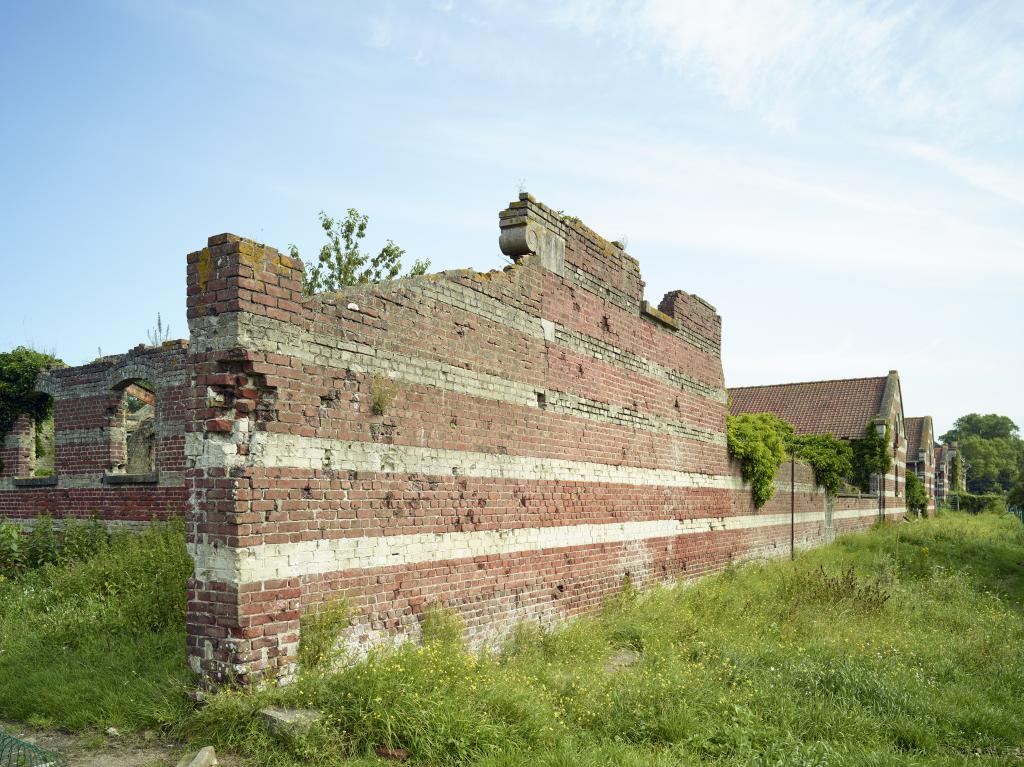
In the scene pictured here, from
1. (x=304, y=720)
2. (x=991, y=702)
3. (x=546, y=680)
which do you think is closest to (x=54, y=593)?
(x=304, y=720)

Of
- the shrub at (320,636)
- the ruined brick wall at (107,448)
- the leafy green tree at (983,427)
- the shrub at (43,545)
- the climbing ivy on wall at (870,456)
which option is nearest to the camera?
the shrub at (320,636)

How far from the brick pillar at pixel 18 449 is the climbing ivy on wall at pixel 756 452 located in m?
15.7

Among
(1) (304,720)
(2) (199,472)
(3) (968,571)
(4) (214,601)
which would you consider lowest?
(3) (968,571)

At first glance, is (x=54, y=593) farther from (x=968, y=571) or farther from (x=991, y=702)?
(x=968, y=571)

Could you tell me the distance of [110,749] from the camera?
5.57m

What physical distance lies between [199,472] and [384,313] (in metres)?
2.36

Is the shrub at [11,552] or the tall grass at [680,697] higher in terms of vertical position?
the shrub at [11,552]

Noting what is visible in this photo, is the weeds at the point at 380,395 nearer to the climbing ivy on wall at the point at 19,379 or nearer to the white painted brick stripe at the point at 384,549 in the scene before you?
the white painted brick stripe at the point at 384,549

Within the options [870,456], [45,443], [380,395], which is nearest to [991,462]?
[870,456]

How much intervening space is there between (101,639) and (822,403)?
113ft

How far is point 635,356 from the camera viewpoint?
12852mm

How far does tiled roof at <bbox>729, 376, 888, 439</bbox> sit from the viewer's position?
34250 mm

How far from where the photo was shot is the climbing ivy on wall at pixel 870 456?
105ft

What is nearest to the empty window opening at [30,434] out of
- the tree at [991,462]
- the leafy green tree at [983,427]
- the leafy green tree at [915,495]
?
the leafy green tree at [915,495]
